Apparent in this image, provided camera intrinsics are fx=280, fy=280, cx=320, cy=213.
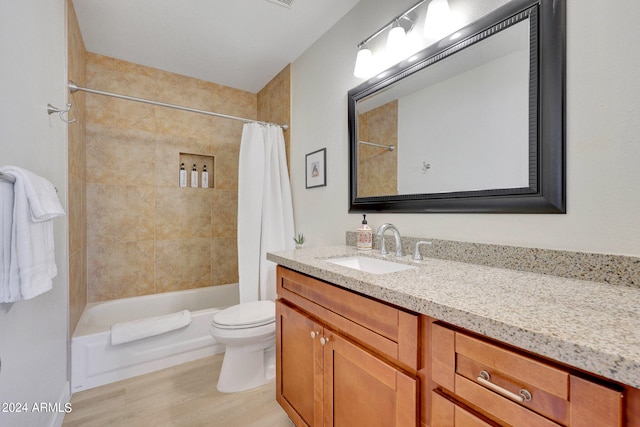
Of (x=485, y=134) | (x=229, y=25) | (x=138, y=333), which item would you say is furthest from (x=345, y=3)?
(x=138, y=333)

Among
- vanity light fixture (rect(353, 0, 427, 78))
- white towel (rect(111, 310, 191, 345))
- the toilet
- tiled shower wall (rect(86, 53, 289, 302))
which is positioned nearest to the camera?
vanity light fixture (rect(353, 0, 427, 78))

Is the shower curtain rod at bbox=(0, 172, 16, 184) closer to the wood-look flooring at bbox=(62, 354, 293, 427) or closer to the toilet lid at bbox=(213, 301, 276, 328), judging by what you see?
the toilet lid at bbox=(213, 301, 276, 328)

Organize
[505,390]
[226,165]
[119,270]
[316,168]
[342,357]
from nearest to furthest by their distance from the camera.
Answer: [505,390], [342,357], [316,168], [119,270], [226,165]

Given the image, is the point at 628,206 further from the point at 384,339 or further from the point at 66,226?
the point at 66,226

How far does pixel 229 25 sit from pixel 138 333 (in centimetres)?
222

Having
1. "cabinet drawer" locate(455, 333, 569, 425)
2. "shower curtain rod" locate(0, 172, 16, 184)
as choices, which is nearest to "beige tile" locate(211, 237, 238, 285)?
"shower curtain rod" locate(0, 172, 16, 184)

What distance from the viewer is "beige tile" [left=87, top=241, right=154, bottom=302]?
237cm

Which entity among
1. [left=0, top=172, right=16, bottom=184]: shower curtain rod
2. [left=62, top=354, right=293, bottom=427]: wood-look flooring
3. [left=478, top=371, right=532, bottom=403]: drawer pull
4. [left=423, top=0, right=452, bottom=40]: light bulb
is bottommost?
[left=62, top=354, right=293, bottom=427]: wood-look flooring

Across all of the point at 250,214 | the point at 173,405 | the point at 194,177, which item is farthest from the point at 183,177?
the point at 173,405

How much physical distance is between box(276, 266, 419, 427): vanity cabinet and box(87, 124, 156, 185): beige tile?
1.93 m

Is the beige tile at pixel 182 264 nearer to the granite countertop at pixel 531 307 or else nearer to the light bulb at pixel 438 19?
the granite countertop at pixel 531 307

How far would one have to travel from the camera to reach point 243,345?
177 cm

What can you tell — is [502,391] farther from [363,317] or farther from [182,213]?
[182,213]

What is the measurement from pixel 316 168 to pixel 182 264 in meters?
1.67
